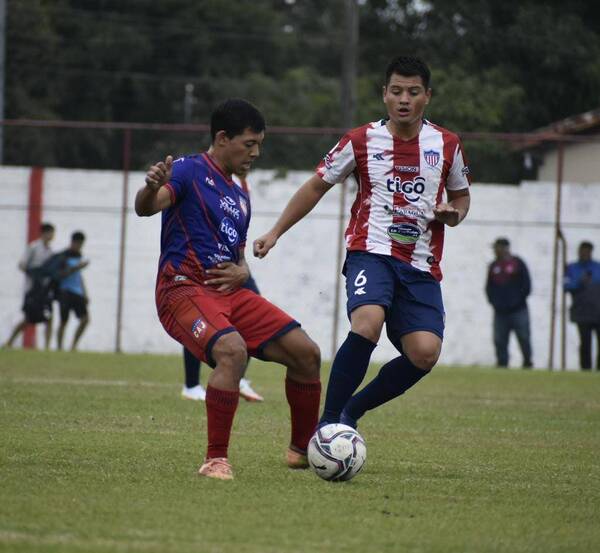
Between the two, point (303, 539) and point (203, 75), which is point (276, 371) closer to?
point (303, 539)

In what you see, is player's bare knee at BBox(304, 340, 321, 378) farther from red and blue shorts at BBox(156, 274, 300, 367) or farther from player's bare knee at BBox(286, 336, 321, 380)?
red and blue shorts at BBox(156, 274, 300, 367)

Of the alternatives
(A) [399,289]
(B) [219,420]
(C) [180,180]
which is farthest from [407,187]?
(B) [219,420]

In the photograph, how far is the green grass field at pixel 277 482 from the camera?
462 cm

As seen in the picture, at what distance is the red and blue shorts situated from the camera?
6.09 metres

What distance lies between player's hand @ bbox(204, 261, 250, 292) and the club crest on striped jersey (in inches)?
47.0

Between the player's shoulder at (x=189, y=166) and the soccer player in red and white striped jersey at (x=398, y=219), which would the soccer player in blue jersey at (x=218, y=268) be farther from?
the soccer player in red and white striped jersey at (x=398, y=219)

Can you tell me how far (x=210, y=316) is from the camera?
6117 mm

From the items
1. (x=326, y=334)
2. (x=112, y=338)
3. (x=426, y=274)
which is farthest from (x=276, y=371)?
(x=426, y=274)

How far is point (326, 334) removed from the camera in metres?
19.8

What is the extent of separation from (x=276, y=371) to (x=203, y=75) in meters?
30.0

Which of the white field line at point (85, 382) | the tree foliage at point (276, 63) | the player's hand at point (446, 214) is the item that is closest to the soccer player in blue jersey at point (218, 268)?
the player's hand at point (446, 214)

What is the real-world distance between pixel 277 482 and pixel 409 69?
2.25 meters

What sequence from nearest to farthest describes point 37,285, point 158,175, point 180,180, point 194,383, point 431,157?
point 158,175
point 180,180
point 431,157
point 194,383
point 37,285

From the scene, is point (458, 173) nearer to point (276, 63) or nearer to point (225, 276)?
point (225, 276)
